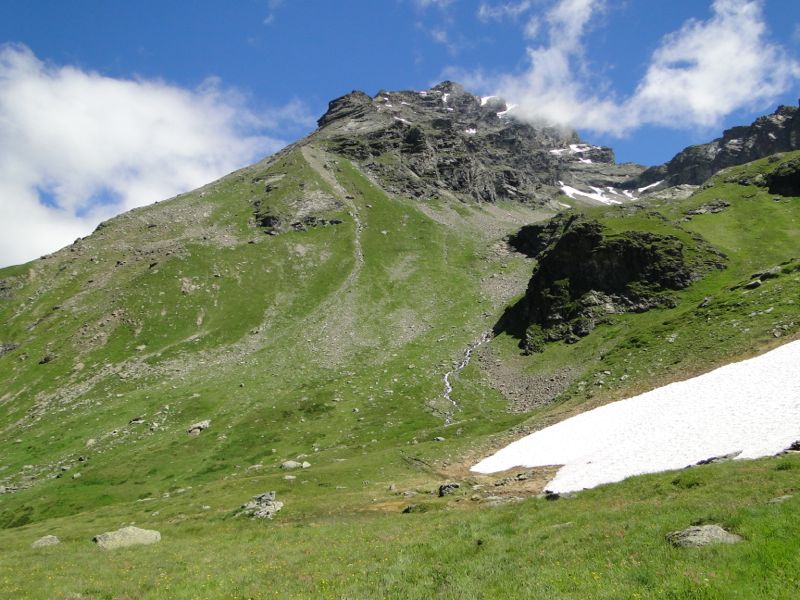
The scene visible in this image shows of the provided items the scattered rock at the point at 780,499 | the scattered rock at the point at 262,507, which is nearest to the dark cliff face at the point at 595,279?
the scattered rock at the point at 262,507

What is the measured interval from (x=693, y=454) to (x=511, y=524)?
1297cm

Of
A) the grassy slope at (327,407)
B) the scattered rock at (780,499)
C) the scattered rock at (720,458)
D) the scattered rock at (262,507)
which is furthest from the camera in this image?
the scattered rock at (262,507)

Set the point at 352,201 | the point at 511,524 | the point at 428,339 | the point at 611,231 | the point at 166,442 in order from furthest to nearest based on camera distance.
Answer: the point at 352,201
the point at 428,339
the point at 611,231
the point at 166,442
the point at 511,524

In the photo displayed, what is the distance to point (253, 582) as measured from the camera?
18641 mm

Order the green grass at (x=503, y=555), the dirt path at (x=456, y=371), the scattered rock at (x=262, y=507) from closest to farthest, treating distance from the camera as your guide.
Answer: the green grass at (x=503, y=555) → the scattered rock at (x=262, y=507) → the dirt path at (x=456, y=371)

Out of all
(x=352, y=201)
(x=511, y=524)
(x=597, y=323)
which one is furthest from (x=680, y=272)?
(x=352, y=201)

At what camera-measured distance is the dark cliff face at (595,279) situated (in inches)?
3317

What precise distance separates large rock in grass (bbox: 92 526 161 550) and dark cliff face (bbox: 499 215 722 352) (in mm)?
70486

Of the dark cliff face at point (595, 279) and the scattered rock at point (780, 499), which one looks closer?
the scattered rock at point (780, 499)

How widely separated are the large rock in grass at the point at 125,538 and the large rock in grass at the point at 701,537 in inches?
1204

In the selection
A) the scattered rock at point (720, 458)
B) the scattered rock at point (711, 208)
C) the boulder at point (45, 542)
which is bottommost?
the scattered rock at point (720, 458)

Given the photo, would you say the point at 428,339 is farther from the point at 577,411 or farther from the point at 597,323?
the point at 577,411

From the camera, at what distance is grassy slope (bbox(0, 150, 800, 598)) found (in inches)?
683

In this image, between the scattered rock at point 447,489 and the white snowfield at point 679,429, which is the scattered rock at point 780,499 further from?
the scattered rock at point 447,489
